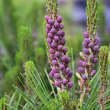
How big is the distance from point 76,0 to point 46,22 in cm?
342

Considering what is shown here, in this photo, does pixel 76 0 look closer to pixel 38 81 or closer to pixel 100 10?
pixel 100 10

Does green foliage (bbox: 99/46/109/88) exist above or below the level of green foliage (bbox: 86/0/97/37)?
below

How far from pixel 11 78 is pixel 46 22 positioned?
0.96ft

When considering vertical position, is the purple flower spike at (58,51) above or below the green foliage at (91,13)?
below

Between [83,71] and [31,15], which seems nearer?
[83,71]

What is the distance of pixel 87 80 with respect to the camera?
1.50 ft

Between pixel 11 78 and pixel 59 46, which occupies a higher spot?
pixel 59 46

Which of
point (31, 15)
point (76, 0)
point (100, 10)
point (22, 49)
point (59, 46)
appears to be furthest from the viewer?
Result: point (76, 0)

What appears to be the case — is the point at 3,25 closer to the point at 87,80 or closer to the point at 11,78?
the point at 11,78

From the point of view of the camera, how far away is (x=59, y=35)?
399mm

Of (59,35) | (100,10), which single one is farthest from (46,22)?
(100,10)

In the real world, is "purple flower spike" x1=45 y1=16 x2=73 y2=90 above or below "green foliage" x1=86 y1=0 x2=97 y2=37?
below

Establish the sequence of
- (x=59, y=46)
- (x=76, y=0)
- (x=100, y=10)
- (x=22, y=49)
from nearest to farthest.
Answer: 1. (x=59, y=46)
2. (x=22, y=49)
3. (x=100, y=10)
4. (x=76, y=0)

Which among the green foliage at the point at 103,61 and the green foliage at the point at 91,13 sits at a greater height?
the green foliage at the point at 91,13
